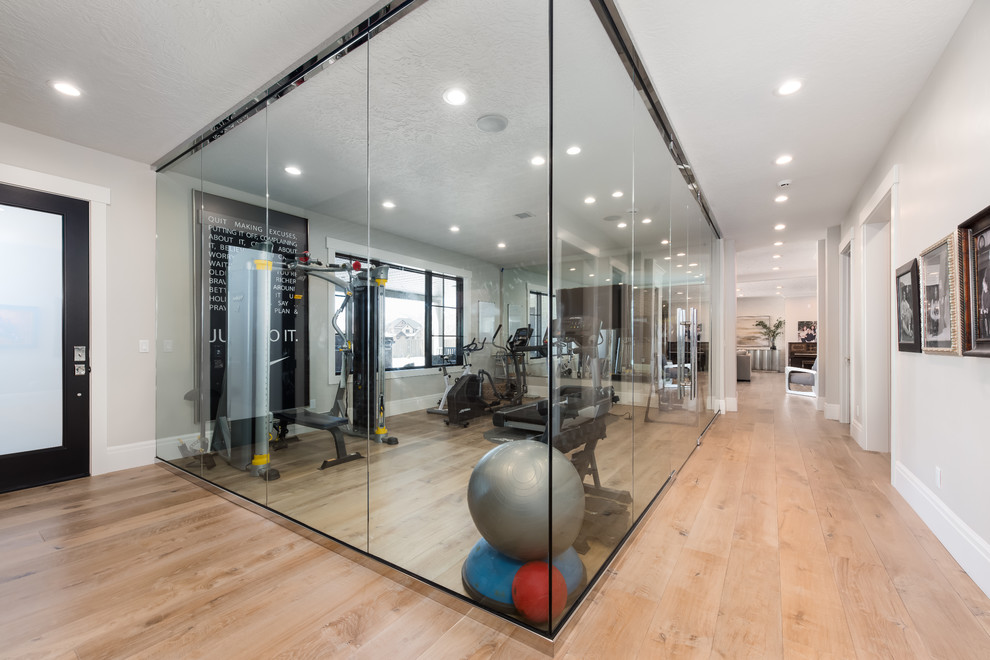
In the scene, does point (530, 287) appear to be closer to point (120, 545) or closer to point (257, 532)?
point (257, 532)

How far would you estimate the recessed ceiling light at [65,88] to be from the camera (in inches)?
104

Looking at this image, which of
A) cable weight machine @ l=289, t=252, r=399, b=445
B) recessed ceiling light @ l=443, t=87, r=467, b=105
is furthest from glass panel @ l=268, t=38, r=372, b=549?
recessed ceiling light @ l=443, t=87, r=467, b=105

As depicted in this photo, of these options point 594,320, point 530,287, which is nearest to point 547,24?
point 530,287

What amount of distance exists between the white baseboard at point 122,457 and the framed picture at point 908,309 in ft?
19.9

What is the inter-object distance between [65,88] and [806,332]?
56.5 feet

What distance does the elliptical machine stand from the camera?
181 cm

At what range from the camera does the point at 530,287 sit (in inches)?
66.7

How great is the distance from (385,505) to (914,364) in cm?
352

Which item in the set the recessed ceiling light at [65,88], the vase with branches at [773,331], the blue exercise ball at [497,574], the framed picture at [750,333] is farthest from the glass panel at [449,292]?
the vase with branches at [773,331]

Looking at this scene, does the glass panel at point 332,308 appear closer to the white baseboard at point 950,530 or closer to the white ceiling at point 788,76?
the white ceiling at point 788,76

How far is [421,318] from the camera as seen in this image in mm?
1979

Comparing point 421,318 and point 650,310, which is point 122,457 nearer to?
point 421,318

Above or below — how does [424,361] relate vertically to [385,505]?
above

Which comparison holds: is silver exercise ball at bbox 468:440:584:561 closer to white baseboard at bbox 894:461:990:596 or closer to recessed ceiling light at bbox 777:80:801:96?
white baseboard at bbox 894:461:990:596
